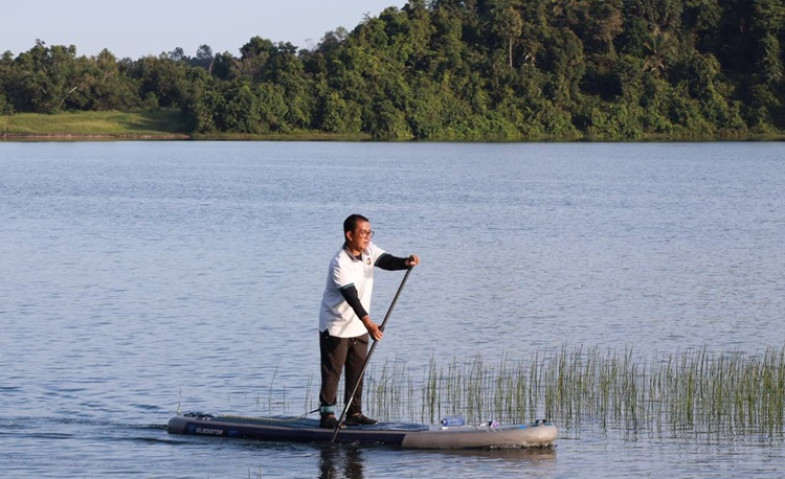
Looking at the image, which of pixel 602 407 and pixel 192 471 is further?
pixel 602 407

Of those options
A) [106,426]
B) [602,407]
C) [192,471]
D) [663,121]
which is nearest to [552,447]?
[602,407]

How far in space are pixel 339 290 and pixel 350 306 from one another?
0.67 feet

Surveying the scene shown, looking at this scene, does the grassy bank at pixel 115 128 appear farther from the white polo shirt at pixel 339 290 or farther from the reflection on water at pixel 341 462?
the white polo shirt at pixel 339 290

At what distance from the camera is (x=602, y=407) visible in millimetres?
17781

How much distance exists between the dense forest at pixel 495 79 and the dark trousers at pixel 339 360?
394 ft

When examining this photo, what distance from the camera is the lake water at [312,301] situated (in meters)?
15.6

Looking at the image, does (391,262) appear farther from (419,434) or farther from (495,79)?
(495,79)

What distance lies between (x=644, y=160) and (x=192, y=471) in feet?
295

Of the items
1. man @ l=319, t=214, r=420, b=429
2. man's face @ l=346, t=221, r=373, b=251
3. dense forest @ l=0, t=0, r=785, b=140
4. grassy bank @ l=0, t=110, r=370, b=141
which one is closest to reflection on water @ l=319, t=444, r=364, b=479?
man @ l=319, t=214, r=420, b=429

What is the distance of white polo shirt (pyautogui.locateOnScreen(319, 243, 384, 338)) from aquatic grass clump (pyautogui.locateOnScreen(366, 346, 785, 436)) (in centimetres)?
316

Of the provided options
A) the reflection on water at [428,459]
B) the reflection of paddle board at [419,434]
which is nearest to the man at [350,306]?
the reflection of paddle board at [419,434]

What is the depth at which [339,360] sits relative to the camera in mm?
14930

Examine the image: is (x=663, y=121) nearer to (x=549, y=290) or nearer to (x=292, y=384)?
(x=549, y=290)

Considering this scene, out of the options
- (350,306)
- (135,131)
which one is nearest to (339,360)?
(350,306)
